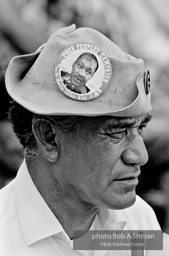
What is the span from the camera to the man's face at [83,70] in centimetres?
202

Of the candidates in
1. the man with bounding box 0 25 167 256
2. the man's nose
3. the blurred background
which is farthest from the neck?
the blurred background

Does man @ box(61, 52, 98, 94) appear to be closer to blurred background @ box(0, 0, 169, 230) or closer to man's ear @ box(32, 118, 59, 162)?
man's ear @ box(32, 118, 59, 162)

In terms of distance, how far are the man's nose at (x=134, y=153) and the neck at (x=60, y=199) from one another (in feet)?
0.95

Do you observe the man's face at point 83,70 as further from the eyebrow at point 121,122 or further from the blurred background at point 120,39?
the blurred background at point 120,39

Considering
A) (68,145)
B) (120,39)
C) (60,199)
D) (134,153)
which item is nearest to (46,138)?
(68,145)

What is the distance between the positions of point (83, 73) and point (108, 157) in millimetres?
341

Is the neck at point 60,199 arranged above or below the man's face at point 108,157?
below

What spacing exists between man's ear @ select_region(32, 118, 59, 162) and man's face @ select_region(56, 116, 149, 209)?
0.18 ft

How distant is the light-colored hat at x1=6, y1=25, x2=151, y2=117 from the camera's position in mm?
2006

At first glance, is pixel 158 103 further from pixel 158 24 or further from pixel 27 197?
pixel 27 197

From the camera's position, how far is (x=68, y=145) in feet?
6.97

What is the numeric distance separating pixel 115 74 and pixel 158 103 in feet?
6.12

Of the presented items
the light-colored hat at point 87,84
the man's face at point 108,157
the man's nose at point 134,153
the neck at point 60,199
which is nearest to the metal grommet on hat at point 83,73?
the light-colored hat at point 87,84

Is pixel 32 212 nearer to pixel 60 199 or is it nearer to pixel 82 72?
pixel 60 199
